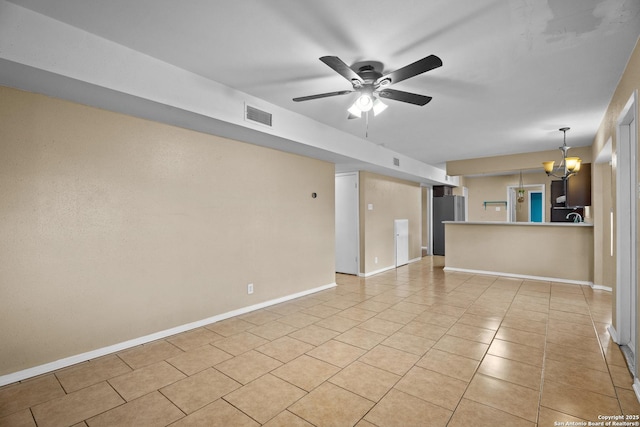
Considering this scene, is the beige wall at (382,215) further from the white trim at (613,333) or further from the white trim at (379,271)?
the white trim at (613,333)

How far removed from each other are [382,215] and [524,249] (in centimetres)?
274

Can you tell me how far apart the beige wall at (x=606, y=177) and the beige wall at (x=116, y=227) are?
363cm

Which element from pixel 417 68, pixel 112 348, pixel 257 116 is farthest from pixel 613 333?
pixel 112 348

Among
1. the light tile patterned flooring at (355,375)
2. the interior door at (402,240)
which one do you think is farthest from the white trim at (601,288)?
the interior door at (402,240)

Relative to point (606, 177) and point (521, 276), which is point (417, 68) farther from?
point (521, 276)

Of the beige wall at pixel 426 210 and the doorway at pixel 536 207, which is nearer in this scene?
the beige wall at pixel 426 210

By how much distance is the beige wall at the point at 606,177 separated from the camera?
244 centimetres

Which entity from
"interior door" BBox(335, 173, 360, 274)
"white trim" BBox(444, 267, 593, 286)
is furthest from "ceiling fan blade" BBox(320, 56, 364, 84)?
"white trim" BBox(444, 267, 593, 286)

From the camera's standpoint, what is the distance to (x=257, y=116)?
11.1ft

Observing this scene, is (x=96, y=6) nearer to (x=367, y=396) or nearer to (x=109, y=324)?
(x=109, y=324)

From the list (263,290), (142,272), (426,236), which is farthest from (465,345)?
(426,236)

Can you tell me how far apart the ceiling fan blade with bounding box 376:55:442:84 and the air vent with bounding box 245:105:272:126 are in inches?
59.1

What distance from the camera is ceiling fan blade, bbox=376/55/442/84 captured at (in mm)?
1957

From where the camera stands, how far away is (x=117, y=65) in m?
2.35
